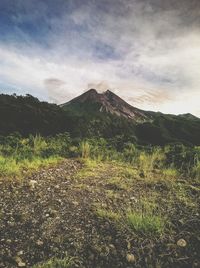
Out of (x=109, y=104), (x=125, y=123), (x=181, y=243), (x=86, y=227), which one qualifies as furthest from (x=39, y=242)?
(x=109, y=104)

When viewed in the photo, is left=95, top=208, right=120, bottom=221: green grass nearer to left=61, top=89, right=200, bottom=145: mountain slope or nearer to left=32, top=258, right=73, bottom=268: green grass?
left=32, top=258, right=73, bottom=268: green grass

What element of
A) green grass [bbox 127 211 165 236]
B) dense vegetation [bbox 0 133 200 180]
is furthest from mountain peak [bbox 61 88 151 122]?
green grass [bbox 127 211 165 236]

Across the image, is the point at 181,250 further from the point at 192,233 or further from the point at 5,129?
the point at 5,129

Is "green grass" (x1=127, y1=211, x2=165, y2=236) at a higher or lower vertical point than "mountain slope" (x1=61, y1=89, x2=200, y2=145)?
lower

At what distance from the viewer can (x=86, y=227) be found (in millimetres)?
4184

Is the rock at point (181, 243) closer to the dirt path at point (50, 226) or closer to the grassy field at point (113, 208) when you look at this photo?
the grassy field at point (113, 208)

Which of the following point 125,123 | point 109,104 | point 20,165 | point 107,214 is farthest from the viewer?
point 109,104

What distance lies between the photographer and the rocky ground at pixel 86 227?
3518mm

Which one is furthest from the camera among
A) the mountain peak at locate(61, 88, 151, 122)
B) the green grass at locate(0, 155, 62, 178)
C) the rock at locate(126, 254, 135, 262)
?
the mountain peak at locate(61, 88, 151, 122)

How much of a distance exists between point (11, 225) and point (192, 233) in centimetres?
258

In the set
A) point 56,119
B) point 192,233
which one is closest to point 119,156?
point 192,233

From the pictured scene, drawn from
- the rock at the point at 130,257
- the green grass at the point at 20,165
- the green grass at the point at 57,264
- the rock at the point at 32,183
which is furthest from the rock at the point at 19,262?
the green grass at the point at 20,165

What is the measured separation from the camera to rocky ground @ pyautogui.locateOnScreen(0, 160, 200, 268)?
11.5 feet

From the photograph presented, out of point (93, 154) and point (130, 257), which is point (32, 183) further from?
point (93, 154)
